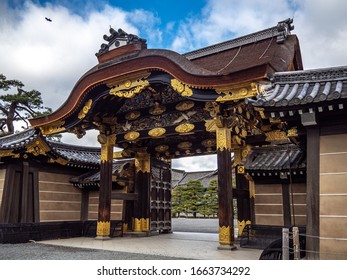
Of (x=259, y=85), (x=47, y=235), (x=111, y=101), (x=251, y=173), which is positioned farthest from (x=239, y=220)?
(x=47, y=235)

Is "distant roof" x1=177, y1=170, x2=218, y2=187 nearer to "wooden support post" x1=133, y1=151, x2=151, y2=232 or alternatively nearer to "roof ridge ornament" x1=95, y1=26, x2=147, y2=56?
"wooden support post" x1=133, y1=151, x2=151, y2=232

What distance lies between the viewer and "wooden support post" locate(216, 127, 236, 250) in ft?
27.4

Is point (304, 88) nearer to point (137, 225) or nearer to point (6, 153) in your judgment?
point (137, 225)

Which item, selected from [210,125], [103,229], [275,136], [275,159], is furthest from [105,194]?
[275,136]

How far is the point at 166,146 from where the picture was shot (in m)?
13.4

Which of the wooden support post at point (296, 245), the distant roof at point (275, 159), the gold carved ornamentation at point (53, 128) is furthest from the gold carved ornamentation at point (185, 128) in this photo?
the wooden support post at point (296, 245)

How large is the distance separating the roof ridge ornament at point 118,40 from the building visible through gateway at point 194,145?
4cm

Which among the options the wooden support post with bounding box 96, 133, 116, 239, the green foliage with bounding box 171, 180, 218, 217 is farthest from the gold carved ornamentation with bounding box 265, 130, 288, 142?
the green foliage with bounding box 171, 180, 218, 217

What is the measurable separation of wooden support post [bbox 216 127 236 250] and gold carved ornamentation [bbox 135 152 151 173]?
5131 mm

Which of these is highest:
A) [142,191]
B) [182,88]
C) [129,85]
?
[129,85]

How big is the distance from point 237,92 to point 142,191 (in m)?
6.55

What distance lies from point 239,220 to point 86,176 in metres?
6.50

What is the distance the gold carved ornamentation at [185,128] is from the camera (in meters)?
9.88

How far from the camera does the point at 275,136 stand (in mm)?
10664
